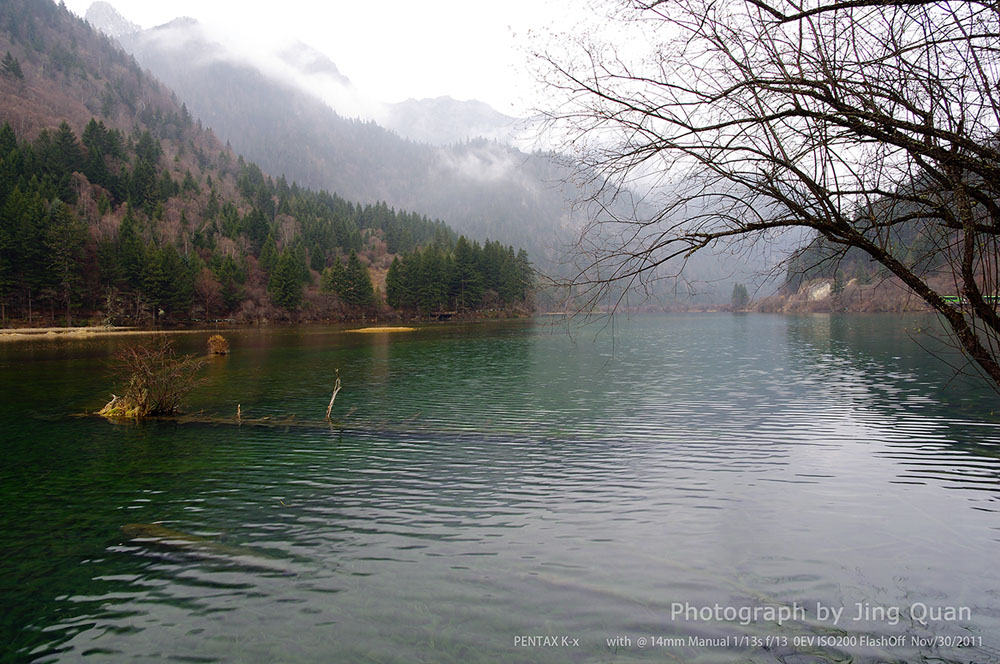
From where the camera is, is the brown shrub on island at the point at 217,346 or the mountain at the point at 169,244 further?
the mountain at the point at 169,244

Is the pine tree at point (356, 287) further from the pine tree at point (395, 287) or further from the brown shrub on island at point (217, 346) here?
the brown shrub on island at point (217, 346)

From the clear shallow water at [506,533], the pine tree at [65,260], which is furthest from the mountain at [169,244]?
the clear shallow water at [506,533]

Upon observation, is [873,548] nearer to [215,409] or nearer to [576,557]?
[576,557]

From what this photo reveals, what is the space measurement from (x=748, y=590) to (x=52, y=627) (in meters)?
8.57

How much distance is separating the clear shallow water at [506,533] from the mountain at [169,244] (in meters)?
37.8

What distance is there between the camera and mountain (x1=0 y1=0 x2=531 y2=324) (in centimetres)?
8275

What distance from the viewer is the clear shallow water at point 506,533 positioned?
609 centimetres

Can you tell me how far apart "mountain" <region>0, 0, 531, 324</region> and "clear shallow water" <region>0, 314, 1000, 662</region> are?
37.8 m

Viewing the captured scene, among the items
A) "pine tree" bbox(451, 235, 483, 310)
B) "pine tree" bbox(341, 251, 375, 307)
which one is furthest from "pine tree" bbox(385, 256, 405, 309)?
"pine tree" bbox(451, 235, 483, 310)

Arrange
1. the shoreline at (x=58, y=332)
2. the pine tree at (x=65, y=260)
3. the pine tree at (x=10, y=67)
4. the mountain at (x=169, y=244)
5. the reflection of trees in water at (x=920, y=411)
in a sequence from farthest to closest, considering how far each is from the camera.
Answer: the pine tree at (x=10, y=67) → the mountain at (x=169, y=244) → the pine tree at (x=65, y=260) → the shoreline at (x=58, y=332) → the reflection of trees in water at (x=920, y=411)

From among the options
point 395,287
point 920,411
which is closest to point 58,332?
point 395,287

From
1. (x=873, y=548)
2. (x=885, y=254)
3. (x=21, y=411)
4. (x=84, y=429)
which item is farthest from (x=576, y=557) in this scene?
(x=21, y=411)

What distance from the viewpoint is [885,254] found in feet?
13.1

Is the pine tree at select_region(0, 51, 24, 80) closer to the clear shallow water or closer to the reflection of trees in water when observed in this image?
the clear shallow water
